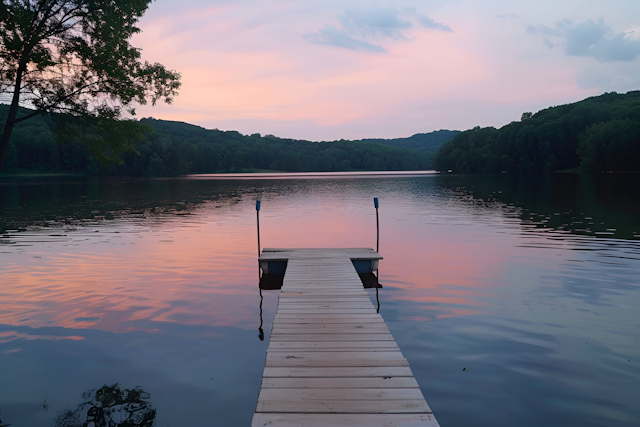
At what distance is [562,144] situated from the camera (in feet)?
444

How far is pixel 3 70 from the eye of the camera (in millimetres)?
14125

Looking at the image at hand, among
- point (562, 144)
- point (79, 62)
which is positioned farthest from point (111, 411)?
point (562, 144)

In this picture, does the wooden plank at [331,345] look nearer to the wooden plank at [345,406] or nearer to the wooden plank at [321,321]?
the wooden plank at [321,321]

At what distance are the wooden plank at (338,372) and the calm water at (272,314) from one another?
103 cm

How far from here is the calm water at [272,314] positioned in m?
6.87

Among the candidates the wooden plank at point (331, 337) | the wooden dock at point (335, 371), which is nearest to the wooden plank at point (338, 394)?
the wooden dock at point (335, 371)

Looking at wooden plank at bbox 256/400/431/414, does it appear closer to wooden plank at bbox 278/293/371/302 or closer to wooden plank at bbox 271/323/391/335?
wooden plank at bbox 271/323/391/335

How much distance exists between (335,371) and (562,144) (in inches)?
5915

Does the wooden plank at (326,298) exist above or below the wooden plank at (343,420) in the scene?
below

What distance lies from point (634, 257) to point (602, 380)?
1144cm

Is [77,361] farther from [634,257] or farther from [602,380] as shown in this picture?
[634,257]

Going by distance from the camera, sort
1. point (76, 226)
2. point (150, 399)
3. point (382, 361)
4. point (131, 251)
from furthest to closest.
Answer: point (76, 226) < point (131, 251) < point (150, 399) < point (382, 361)

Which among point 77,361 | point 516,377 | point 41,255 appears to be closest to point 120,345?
point 77,361

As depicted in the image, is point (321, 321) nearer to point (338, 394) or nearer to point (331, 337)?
point (331, 337)
